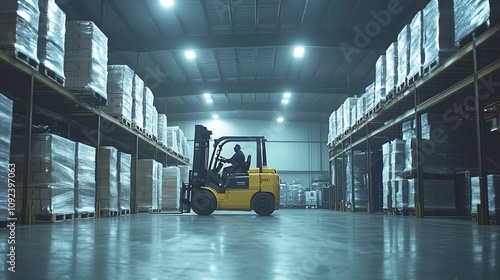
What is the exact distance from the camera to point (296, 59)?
1655cm

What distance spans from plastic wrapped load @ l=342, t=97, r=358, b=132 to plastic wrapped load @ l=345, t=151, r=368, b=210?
108 centimetres

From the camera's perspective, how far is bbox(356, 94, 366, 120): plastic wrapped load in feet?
40.7

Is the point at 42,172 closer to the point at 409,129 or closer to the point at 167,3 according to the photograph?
the point at 167,3

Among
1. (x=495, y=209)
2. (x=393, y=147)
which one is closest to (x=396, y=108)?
(x=393, y=147)

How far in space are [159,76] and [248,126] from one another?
1012 centimetres

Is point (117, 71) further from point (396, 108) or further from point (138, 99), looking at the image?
point (396, 108)

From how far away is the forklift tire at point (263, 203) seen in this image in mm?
10797

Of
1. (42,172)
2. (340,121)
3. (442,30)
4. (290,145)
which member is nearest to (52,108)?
(42,172)

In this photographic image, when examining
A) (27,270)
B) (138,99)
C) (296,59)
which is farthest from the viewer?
(296,59)

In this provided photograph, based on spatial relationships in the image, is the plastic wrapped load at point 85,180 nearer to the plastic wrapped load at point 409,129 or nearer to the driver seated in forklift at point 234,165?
the driver seated in forklift at point 234,165

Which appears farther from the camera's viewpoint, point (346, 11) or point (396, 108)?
point (346, 11)

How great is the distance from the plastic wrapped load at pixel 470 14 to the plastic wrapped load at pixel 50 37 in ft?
19.7

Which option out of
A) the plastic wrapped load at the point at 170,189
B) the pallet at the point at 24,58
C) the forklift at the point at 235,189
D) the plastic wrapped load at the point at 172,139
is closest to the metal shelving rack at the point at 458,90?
the forklift at the point at 235,189

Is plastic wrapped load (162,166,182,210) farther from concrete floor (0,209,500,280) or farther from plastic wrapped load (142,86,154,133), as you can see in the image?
concrete floor (0,209,500,280)
